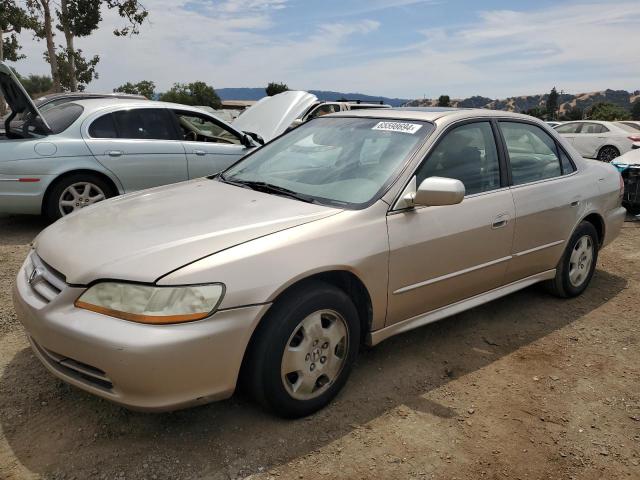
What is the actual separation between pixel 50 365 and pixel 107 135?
4.10m

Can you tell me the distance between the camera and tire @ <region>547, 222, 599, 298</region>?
4297 millimetres

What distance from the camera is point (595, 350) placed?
12.0 ft

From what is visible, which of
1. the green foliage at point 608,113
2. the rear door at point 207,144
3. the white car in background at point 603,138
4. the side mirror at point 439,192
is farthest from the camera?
the green foliage at point 608,113

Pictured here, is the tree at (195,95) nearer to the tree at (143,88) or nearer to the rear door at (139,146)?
the tree at (143,88)

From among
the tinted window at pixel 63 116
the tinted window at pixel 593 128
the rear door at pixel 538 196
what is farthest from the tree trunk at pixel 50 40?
the rear door at pixel 538 196

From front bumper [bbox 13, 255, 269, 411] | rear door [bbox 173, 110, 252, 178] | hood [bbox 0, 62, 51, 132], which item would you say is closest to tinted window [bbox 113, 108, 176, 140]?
rear door [bbox 173, 110, 252, 178]

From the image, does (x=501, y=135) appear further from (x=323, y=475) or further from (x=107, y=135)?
(x=107, y=135)

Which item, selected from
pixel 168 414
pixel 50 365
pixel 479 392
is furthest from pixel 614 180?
pixel 50 365

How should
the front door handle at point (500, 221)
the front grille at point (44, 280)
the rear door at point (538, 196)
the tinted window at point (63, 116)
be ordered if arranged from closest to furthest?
1. the front grille at point (44, 280)
2. the front door handle at point (500, 221)
3. the rear door at point (538, 196)
4. the tinted window at point (63, 116)

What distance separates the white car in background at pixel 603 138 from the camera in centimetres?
1475

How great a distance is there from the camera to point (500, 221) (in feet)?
11.5

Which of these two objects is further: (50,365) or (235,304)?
(50,365)

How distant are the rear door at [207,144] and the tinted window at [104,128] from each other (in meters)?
0.78

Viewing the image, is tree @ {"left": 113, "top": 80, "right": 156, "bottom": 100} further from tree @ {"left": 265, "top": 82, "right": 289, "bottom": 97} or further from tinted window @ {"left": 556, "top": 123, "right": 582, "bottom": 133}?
tinted window @ {"left": 556, "top": 123, "right": 582, "bottom": 133}
